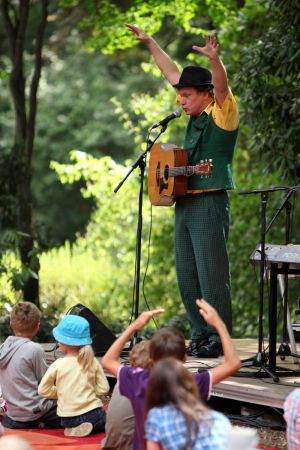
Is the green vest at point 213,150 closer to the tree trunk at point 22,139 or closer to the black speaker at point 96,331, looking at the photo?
the black speaker at point 96,331

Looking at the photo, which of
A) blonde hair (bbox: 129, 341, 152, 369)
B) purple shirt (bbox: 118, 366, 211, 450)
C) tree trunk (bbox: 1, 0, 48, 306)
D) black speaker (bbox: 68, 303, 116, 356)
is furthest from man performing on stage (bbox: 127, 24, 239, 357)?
tree trunk (bbox: 1, 0, 48, 306)

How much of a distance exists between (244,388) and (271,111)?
167 inches

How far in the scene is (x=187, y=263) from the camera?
639 centimetres

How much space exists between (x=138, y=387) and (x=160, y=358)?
0.59ft

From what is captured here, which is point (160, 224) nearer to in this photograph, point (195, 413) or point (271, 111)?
point (271, 111)

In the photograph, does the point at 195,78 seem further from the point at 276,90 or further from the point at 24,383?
the point at 276,90

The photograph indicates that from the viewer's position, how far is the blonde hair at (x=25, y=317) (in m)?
5.49

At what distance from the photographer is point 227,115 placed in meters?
5.99

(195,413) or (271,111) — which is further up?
(271,111)

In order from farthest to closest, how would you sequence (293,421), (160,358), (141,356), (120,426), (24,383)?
1. (24,383)
2. (120,426)
3. (141,356)
4. (160,358)
5. (293,421)

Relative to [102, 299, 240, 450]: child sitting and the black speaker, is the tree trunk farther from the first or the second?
[102, 299, 240, 450]: child sitting

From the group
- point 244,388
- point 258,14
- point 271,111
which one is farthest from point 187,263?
point 258,14

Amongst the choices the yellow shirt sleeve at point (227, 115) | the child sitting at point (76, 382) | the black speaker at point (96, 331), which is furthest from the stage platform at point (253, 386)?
the yellow shirt sleeve at point (227, 115)

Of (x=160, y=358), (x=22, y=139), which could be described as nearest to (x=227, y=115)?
(x=160, y=358)
